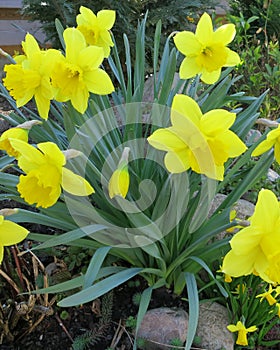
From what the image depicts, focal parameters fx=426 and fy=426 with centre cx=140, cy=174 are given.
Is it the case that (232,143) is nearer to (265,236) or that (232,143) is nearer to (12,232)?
(265,236)

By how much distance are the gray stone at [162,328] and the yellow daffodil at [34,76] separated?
75 cm

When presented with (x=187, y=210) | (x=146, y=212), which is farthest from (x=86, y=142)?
(x=187, y=210)

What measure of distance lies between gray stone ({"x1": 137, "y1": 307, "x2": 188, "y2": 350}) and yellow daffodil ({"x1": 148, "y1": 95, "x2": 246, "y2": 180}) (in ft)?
2.09

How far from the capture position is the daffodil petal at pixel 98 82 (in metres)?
1.20

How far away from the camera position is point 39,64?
1199 mm

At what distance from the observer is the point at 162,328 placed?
4.57 ft

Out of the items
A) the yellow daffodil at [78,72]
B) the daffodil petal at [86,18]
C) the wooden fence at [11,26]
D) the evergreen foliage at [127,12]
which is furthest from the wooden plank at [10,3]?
the yellow daffodil at [78,72]

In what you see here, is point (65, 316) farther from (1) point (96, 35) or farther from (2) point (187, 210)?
(1) point (96, 35)

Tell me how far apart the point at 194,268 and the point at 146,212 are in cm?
25

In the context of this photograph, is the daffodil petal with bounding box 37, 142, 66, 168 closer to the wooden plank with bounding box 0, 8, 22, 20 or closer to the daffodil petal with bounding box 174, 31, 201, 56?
the daffodil petal with bounding box 174, 31, 201, 56

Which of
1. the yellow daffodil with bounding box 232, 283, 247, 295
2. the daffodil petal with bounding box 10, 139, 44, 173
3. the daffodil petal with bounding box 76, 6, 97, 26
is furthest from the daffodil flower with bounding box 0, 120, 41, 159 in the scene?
the yellow daffodil with bounding box 232, 283, 247, 295

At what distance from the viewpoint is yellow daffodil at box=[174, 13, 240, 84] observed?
1.33m

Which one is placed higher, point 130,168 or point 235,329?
point 130,168

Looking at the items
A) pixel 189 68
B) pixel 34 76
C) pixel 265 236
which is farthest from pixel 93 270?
pixel 189 68
